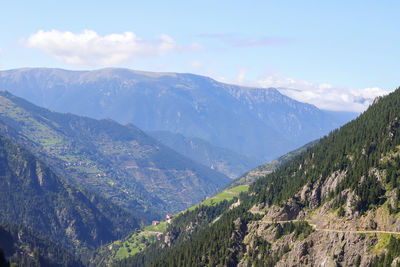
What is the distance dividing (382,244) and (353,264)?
47.9 ft

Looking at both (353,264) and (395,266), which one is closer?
Result: (395,266)

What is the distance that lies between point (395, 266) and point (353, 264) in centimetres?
2464

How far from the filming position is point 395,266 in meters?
177

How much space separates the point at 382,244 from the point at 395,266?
672 inches

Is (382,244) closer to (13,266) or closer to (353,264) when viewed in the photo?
(353,264)

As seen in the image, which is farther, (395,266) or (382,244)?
(382,244)

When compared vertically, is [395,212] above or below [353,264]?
above

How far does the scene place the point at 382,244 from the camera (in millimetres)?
193625

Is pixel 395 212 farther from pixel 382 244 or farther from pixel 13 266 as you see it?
pixel 13 266

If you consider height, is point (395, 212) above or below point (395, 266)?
above

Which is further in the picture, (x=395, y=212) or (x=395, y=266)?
(x=395, y=212)

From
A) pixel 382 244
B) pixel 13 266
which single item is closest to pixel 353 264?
pixel 382 244

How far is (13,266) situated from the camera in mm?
166625

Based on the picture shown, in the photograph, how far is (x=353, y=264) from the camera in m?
200
